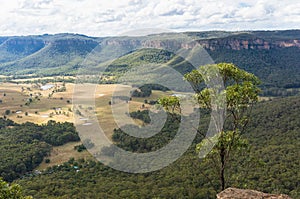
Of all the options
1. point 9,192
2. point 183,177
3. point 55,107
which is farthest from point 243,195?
point 55,107

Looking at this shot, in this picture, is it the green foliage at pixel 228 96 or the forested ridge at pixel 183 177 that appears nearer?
the green foliage at pixel 228 96

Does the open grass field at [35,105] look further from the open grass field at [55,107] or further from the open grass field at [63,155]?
the open grass field at [63,155]

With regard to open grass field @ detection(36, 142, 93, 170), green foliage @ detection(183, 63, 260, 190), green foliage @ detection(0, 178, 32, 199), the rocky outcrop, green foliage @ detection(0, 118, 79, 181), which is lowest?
open grass field @ detection(36, 142, 93, 170)

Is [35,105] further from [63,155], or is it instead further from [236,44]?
[236,44]

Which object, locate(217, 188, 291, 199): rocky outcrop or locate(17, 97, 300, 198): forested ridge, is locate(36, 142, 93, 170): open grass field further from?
locate(217, 188, 291, 199): rocky outcrop

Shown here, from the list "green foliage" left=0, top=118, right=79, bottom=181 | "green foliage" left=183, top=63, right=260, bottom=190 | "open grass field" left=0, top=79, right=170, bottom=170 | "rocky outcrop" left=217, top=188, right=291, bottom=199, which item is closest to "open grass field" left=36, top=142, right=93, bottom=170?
"open grass field" left=0, top=79, right=170, bottom=170

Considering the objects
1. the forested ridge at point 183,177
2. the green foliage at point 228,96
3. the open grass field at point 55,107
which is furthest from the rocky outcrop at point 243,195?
the open grass field at point 55,107

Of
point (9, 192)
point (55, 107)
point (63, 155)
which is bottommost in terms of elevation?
point (63, 155)

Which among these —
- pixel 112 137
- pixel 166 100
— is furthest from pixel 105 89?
pixel 166 100
